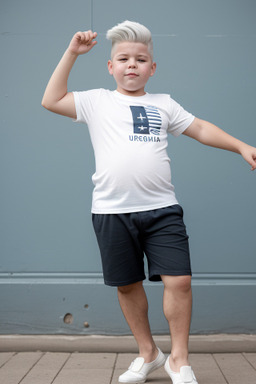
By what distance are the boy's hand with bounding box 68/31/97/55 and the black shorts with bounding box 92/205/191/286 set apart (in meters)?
0.72

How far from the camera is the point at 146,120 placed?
245cm

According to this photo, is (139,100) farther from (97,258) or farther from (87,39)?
(97,258)

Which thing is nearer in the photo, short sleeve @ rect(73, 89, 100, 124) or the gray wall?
short sleeve @ rect(73, 89, 100, 124)

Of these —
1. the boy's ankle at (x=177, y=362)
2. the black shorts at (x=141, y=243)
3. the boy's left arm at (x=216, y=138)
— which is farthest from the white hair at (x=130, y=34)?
the boy's ankle at (x=177, y=362)

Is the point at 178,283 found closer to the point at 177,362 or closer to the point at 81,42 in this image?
the point at 177,362

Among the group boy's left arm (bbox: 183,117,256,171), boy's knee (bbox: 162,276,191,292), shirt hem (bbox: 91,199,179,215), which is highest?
boy's left arm (bbox: 183,117,256,171)

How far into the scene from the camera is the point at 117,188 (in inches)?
95.3

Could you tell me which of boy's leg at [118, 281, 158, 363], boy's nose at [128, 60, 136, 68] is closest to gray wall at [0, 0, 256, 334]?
boy's leg at [118, 281, 158, 363]

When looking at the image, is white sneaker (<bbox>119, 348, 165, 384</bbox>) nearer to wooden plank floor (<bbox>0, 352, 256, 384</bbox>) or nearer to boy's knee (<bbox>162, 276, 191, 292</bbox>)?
wooden plank floor (<bbox>0, 352, 256, 384</bbox>)

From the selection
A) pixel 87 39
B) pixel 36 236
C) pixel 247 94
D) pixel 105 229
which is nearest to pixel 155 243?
pixel 105 229

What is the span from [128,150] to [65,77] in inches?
16.6

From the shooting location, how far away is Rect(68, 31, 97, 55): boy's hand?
2.37m

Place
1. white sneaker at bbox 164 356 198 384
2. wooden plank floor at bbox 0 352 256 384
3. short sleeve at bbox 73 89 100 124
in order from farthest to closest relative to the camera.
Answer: wooden plank floor at bbox 0 352 256 384
short sleeve at bbox 73 89 100 124
white sneaker at bbox 164 356 198 384

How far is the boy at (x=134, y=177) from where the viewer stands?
7.81ft
